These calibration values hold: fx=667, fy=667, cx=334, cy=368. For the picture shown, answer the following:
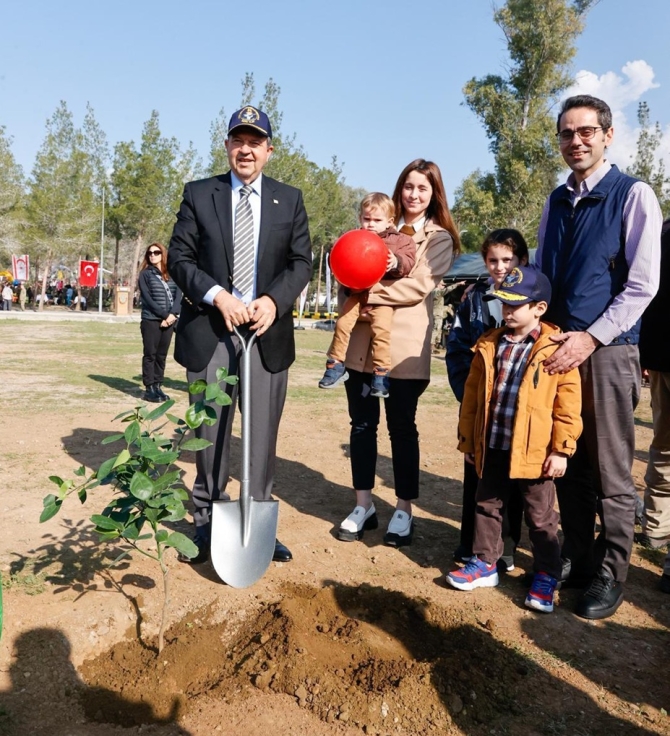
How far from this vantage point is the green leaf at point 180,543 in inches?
106

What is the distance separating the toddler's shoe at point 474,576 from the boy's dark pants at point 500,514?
0.05m

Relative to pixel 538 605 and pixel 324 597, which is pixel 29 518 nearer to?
pixel 324 597

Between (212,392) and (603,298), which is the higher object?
(603,298)

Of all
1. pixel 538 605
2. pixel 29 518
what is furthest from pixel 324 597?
pixel 29 518

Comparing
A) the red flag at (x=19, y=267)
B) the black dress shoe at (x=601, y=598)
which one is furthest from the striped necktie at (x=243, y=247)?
the red flag at (x=19, y=267)

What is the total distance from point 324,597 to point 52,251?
1528 inches

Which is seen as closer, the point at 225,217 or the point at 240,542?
the point at 240,542

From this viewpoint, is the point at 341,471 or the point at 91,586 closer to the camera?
the point at 91,586

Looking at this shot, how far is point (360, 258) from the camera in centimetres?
361

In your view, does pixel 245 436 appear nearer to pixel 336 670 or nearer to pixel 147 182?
pixel 336 670

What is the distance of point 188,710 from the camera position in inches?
93.1

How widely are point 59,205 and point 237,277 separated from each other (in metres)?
37.5

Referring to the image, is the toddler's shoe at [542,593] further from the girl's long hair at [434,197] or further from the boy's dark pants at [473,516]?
the girl's long hair at [434,197]

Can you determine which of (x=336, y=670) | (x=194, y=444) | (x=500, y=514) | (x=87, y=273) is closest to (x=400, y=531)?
(x=500, y=514)
